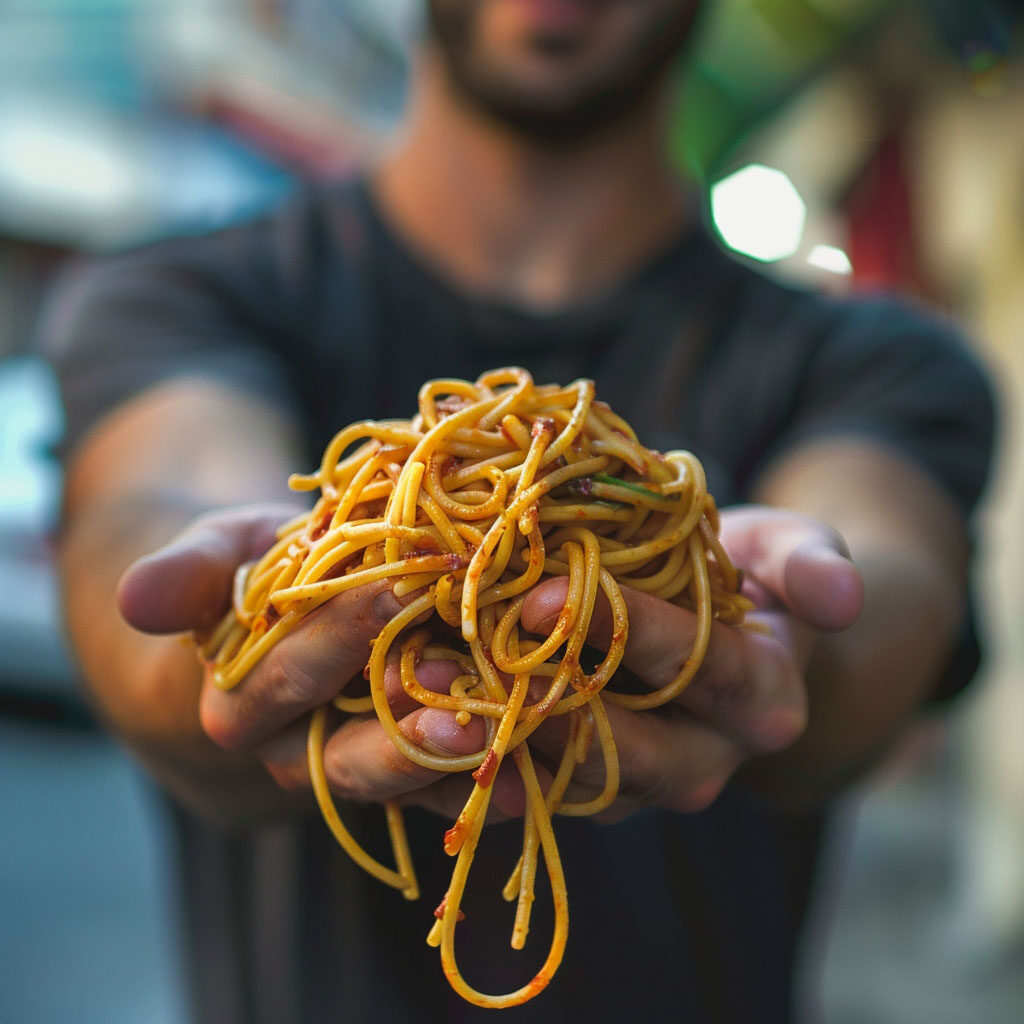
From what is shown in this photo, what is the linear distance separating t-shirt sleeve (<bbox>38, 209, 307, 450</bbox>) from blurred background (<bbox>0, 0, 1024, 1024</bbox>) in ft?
0.46

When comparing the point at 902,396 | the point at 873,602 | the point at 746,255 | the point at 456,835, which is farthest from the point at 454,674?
the point at 746,255

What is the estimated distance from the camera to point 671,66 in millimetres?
1853

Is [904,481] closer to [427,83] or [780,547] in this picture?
[780,547]

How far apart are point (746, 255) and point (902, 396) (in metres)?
0.56

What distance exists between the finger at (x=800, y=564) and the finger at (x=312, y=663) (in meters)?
0.40

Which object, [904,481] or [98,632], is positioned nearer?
[98,632]

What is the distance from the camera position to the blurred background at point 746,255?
9.97 feet

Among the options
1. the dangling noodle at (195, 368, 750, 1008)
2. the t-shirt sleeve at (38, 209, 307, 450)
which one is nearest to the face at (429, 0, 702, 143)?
the t-shirt sleeve at (38, 209, 307, 450)

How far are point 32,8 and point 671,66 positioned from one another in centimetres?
644

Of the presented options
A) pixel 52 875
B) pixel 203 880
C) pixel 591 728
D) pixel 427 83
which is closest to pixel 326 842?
pixel 203 880

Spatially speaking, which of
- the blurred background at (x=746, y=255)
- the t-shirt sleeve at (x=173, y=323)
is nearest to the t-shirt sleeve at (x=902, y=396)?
the blurred background at (x=746, y=255)

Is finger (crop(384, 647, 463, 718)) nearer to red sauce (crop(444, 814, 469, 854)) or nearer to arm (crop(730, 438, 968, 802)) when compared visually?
red sauce (crop(444, 814, 469, 854))

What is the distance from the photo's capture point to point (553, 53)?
168cm

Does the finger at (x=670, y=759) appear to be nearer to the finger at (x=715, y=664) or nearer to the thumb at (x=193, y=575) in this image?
the finger at (x=715, y=664)
